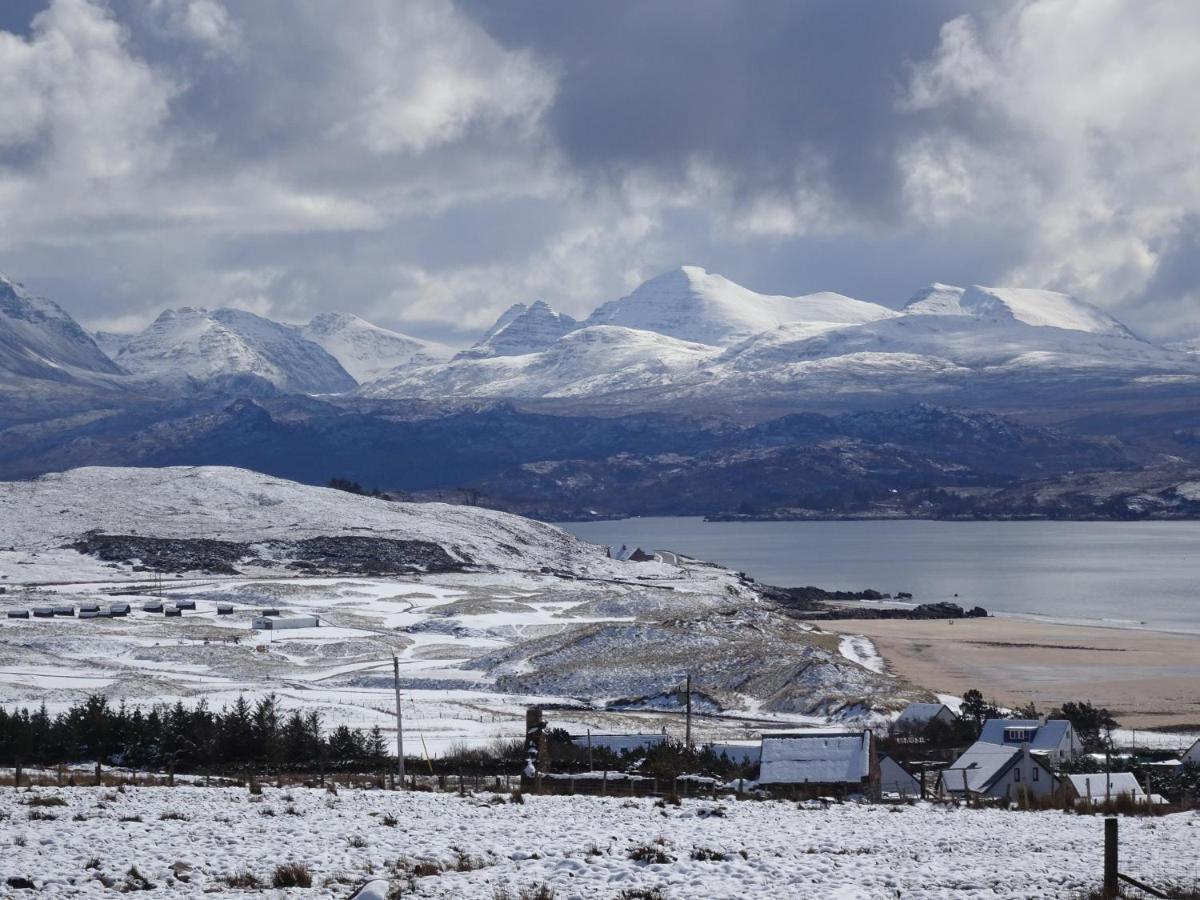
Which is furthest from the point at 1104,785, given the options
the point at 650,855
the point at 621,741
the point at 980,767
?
the point at 650,855

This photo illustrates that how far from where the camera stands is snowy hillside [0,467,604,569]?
16062 centimetres

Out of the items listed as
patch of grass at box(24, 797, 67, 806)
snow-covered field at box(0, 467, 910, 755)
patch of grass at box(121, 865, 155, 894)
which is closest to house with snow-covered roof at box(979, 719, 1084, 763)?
snow-covered field at box(0, 467, 910, 755)

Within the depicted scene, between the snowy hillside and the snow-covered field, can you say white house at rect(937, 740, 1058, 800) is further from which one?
the snowy hillside

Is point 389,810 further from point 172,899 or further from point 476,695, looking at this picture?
point 476,695

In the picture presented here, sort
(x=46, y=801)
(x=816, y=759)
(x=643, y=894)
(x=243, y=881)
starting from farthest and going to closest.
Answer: (x=816, y=759) → (x=46, y=801) → (x=243, y=881) → (x=643, y=894)

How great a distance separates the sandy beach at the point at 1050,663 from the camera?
75.6 meters

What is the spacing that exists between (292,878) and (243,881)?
1.88 feet

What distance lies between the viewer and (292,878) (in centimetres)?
1783

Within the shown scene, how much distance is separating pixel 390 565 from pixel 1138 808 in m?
128

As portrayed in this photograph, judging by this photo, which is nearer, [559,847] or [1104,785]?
[559,847]

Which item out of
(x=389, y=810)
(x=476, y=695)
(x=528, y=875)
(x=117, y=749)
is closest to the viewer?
(x=528, y=875)

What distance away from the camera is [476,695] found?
253ft

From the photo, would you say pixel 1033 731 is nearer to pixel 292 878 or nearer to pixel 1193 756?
pixel 1193 756

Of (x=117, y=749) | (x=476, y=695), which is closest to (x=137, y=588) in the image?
(x=476, y=695)
